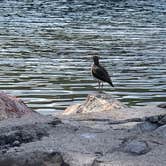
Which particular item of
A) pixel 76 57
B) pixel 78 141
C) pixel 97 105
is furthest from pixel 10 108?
pixel 76 57

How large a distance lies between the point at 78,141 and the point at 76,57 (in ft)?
59.0

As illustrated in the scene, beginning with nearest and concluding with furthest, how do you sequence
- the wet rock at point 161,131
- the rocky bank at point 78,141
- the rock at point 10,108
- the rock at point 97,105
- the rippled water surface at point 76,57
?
the rocky bank at point 78,141
the wet rock at point 161,131
the rock at point 10,108
the rock at point 97,105
the rippled water surface at point 76,57

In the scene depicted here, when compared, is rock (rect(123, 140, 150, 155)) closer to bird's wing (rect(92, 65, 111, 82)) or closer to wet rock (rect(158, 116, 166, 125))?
wet rock (rect(158, 116, 166, 125))

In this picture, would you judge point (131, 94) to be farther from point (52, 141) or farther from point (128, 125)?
point (52, 141)

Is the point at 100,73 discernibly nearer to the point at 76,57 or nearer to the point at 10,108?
the point at 10,108

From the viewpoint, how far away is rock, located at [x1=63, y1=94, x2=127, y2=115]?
553 inches

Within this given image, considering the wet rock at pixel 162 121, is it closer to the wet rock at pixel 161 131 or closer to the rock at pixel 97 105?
the wet rock at pixel 161 131

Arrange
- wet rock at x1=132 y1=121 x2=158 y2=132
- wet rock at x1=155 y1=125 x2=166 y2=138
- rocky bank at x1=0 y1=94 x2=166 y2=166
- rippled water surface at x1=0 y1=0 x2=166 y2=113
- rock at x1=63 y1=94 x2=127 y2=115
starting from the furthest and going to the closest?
rippled water surface at x1=0 y1=0 x2=166 y2=113 → rock at x1=63 y1=94 x2=127 y2=115 → wet rock at x1=132 y1=121 x2=158 y2=132 → wet rock at x1=155 y1=125 x2=166 y2=138 → rocky bank at x1=0 y1=94 x2=166 y2=166

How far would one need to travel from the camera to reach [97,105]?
46.8 ft

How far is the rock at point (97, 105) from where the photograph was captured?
1405 cm

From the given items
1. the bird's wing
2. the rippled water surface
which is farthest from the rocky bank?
the rippled water surface

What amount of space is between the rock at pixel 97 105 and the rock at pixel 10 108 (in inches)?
89.7

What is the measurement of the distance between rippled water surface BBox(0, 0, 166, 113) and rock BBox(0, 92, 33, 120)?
4.35 metres

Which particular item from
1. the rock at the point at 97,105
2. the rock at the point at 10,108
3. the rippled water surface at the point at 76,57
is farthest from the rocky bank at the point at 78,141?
the rippled water surface at the point at 76,57
